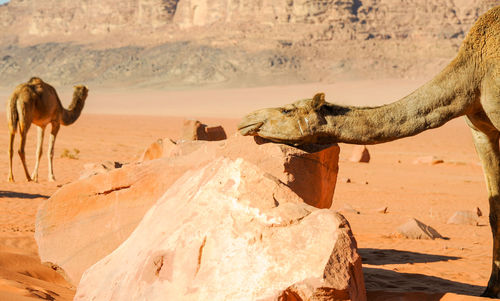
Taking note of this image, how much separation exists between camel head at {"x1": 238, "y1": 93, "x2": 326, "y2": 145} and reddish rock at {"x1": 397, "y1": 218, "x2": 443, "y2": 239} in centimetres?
542

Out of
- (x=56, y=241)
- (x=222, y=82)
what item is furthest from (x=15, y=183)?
(x=222, y=82)

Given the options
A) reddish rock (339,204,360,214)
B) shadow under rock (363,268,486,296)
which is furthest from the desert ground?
reddish rock (339,204,360,214)

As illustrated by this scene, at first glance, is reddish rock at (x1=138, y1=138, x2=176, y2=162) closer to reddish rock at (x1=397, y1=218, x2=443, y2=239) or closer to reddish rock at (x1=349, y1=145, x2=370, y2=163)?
reddish rock at (x1=397, y1=218, x2=443, y2=239)

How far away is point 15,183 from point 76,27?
320 ft

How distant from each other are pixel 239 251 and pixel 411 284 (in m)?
3.07

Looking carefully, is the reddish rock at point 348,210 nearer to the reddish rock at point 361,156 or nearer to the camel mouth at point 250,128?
the camel mouth at point 250,128

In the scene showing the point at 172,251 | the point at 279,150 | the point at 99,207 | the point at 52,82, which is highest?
the point at 279,150

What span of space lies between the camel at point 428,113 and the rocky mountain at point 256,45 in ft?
254

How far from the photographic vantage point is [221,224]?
4031 mm

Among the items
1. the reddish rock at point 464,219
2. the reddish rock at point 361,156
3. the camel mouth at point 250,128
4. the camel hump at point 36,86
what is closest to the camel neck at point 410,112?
the camel mouth at point 250,128

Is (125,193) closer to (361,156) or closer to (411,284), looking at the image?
(411,284)

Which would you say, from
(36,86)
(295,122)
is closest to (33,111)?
(36,86)

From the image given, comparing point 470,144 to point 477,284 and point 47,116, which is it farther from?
point 477,284

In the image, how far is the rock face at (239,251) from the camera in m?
3.65
